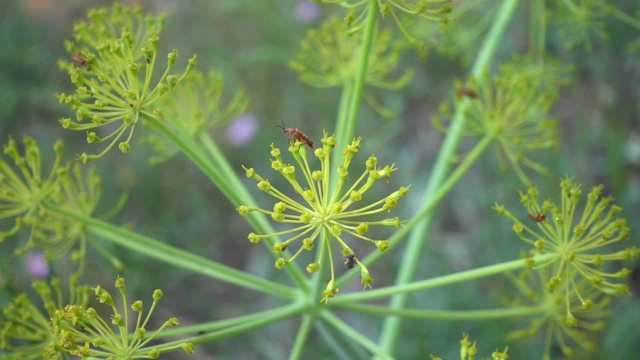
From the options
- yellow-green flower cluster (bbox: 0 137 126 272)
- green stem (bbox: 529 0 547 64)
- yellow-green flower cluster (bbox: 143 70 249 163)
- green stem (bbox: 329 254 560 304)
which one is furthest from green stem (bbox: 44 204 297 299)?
green stem (bbox: 529 0 547 64)

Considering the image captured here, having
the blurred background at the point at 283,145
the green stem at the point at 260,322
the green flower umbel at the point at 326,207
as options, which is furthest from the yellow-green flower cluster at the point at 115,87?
the blurred background at the point at 283,145

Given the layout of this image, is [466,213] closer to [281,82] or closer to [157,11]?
[281,82]

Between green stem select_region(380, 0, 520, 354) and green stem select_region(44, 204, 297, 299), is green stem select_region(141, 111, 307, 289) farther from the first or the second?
green stem select_region(380, 0, 520, 354)

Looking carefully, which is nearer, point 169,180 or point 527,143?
point 527,143

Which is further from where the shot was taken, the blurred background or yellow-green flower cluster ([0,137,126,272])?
the blurred background

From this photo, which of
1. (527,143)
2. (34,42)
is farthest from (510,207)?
(34,42)

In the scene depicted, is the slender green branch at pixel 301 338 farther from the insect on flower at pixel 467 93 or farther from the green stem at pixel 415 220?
the insect on flower at pixel 467 93

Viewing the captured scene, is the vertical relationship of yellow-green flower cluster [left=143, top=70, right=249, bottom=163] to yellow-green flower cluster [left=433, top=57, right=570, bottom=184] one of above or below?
below
